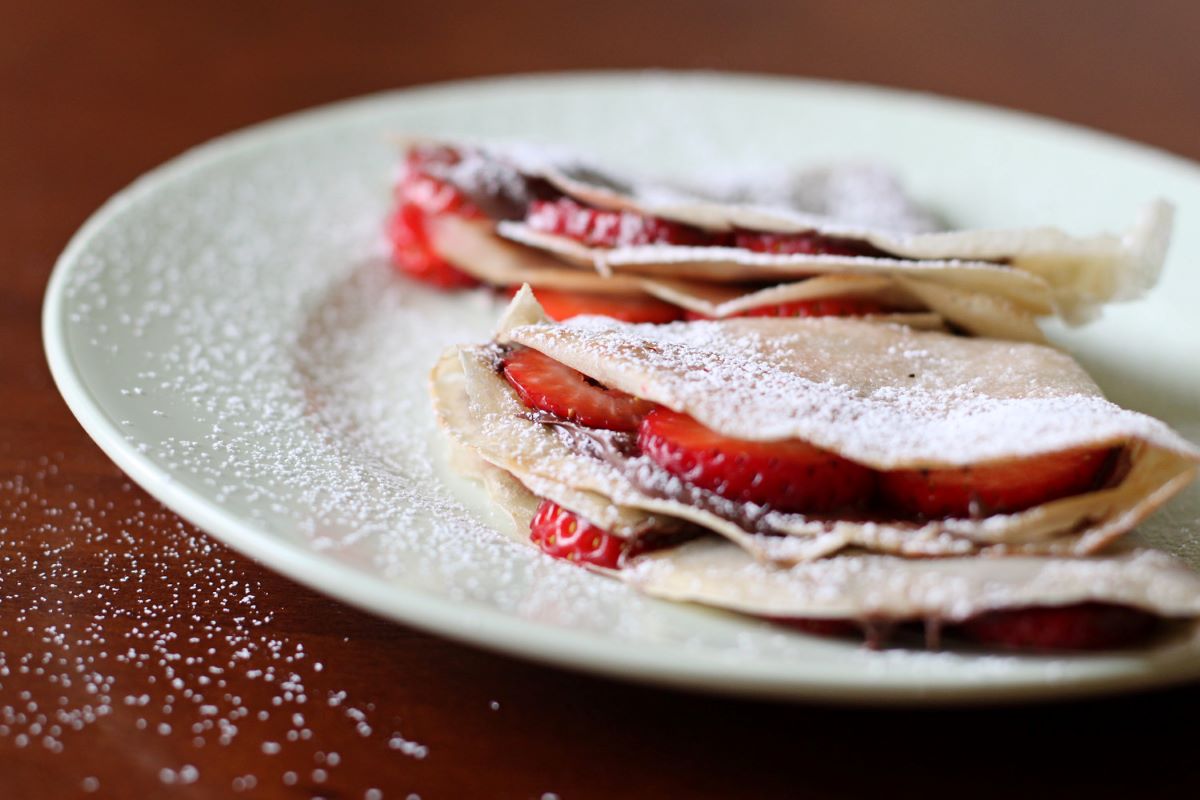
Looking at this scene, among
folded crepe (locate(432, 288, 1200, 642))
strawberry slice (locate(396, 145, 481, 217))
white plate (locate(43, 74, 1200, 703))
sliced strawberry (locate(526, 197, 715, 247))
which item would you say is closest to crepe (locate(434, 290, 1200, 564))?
folded crepe (locate(432, 288, 1200, 642))

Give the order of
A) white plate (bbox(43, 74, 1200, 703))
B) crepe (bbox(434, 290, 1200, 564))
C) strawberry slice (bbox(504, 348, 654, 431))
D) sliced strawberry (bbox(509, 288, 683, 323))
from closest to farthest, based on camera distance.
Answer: white plate (bbox(43, 74, 1200, 703)), crepe (bbox(434, 290, 1200, 564)), strawberry slice (bbox(504, 348, 654, 431)), sliced strawberry (bbox(509, 288, 683, 323))

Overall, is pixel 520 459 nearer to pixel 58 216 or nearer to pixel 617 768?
pixel 617 768

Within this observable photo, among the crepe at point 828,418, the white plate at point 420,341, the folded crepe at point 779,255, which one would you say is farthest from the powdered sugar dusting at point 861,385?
the white plate at point 420,341

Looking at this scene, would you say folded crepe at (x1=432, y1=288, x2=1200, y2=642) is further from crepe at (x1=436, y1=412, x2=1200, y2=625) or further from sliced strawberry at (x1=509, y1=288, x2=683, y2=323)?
sliced strawberry at (x1=509, y1=288, x2=683, y2=323)

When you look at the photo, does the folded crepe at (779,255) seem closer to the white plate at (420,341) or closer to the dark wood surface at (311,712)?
Result: the white plate at (420,341)

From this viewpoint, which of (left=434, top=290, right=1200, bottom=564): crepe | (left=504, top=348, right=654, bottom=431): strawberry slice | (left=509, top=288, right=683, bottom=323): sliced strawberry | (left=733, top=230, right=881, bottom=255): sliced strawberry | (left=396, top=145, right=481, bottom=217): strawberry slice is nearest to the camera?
(left=434, top=290, right=1200, bottom=564): crepe

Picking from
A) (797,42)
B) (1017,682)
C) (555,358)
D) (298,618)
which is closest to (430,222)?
(555,358)
